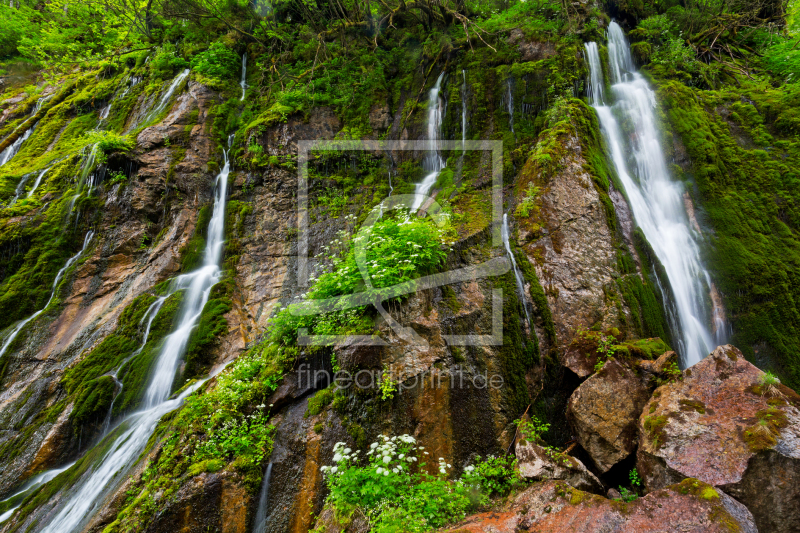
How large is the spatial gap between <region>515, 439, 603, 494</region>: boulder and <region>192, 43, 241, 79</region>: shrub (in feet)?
51.0

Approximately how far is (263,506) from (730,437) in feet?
18.4

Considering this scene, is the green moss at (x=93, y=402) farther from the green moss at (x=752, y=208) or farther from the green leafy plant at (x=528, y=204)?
the green moss at (x=752, y=208)

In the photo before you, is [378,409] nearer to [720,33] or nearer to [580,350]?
[580,350]

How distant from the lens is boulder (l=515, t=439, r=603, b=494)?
14.5 ft

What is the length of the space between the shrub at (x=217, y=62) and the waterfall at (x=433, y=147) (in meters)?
8.13

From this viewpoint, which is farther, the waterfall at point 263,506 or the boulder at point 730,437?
the waterfall at point 263,506

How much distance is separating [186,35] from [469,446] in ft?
62.1

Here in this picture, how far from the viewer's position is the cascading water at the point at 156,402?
5258 mm

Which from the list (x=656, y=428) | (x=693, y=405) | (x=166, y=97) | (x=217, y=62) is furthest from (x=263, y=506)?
(x=217, y=62)

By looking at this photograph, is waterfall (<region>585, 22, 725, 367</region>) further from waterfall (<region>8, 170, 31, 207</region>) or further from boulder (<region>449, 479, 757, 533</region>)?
waterfall (<region>8, 170, 31, 207</region>)

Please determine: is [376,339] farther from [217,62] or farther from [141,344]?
[217,62]

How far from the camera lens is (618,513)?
3.45 meters

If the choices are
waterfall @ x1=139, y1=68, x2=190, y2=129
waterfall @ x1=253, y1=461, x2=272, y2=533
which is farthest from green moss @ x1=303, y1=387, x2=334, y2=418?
waterfall @ x1=139, y1=68, x2=190, y2=129

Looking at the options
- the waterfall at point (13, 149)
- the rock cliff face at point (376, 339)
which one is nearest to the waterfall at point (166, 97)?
the rock cliff face at point (376, 339)
